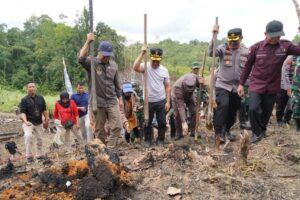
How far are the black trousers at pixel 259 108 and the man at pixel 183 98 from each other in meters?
1.28

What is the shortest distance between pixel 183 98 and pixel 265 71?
1.89 metres

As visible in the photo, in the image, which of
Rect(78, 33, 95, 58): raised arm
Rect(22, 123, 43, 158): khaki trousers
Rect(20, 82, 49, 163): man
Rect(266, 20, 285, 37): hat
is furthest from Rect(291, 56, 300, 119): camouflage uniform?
Rect(22, 123, 43, 158): khaki trousers

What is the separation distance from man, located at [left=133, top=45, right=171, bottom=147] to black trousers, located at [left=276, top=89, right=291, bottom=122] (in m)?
2.25

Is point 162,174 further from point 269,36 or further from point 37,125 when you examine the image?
point 37,125

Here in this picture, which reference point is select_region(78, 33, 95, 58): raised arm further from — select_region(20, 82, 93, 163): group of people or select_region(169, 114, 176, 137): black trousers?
select_region(169, 114, 176, 137): black trousers

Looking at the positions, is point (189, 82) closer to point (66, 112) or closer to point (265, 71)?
point (265, 71)

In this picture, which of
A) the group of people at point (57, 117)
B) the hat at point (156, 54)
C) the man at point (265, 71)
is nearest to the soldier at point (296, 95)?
the man at point (265, 71)

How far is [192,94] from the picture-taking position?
23.5ft

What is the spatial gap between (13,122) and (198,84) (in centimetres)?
1130

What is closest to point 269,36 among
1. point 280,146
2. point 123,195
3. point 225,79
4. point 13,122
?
point 225,79

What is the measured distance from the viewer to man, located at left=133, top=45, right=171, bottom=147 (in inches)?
253

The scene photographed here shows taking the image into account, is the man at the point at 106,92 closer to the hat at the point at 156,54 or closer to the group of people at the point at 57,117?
the hat at the point at 156,54

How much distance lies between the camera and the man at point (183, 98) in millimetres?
6840

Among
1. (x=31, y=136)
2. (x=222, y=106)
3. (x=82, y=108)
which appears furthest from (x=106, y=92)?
(x=82, y=108)
